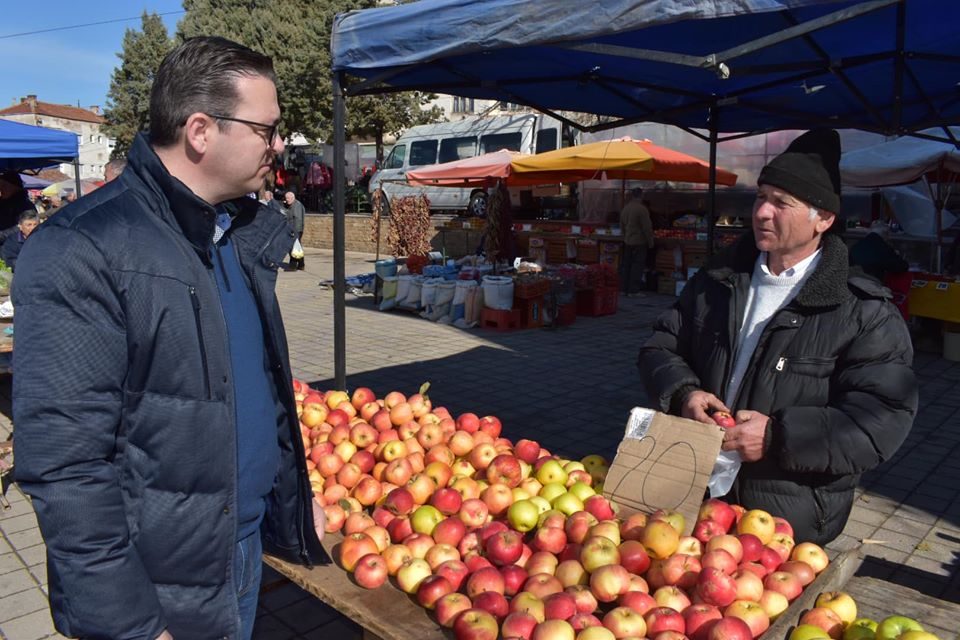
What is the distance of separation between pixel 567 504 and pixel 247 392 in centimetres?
134

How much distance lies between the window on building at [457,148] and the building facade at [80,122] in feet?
188

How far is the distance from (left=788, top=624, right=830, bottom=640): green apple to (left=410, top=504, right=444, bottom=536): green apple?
120 centimetres

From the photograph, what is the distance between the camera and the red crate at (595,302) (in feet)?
37.3

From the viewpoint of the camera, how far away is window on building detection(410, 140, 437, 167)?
21.5 m

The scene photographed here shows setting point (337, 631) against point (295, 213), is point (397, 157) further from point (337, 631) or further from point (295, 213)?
point (337, 631)

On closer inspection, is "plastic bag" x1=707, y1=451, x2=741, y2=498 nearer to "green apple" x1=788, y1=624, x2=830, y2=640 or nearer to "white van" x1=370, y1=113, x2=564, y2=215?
"green apple" x1=788, y1=624, x2=830, y2=640

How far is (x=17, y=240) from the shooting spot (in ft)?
23.2

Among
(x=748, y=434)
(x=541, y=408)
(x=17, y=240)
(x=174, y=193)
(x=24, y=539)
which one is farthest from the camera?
(x=17, y=240)

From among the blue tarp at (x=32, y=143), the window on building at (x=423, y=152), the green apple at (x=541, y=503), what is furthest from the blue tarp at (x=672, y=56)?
the window on building at (x=423, y=152)

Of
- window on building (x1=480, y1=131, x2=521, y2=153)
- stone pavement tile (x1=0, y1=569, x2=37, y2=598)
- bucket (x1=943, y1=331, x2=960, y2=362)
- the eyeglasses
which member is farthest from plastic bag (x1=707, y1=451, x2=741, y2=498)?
window on building (x1=480, y1=131, x2=521, y2=153)

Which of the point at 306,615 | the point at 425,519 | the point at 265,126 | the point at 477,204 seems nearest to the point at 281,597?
the point at 306,615

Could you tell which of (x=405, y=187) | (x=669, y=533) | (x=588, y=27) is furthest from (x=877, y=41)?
(x=405, y=187)

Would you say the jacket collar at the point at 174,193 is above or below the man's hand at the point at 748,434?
above

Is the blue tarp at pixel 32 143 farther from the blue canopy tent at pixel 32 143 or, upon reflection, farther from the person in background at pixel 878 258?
the person in background at pixel 878 258
